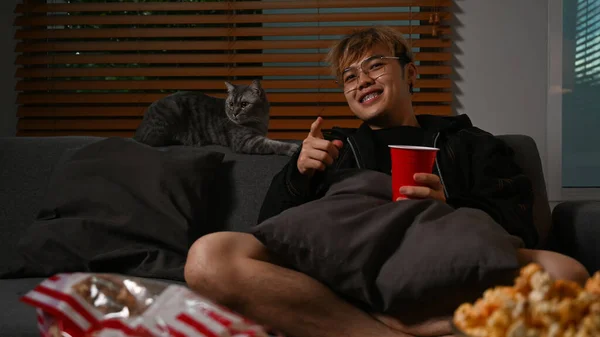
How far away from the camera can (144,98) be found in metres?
3.19

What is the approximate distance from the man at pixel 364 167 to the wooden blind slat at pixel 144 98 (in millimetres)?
1300

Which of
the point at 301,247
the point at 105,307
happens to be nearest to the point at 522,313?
the point at 105,307

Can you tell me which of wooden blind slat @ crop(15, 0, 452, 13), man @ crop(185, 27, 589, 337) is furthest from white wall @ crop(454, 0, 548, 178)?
man @ crop(185, 27, 589, 337)

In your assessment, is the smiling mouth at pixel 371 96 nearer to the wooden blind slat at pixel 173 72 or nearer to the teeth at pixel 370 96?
the teeth at pixel 370 96

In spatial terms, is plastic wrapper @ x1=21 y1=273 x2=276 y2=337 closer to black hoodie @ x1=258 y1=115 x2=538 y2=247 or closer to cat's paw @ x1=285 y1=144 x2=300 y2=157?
black hoodie @ x1=258 y1=115 x2=538 y2=247

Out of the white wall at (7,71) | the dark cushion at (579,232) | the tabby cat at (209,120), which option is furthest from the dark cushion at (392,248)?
the white wall at (7,71)

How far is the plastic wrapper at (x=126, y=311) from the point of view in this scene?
2.13 ft

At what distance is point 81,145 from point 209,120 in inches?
24.1

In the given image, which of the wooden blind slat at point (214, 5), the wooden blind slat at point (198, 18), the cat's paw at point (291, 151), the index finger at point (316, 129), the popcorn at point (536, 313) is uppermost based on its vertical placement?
the wooden blind slat at point (214, 5)

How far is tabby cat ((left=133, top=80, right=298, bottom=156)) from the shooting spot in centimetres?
222

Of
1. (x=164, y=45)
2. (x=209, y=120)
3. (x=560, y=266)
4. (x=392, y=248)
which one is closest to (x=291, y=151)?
(x=209, y=120)

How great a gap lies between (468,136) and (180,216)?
873 millimetres

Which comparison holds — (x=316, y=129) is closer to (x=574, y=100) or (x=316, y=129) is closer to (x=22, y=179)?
(x=22, y=179)

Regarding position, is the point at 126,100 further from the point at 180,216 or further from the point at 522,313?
the point at 522,313
